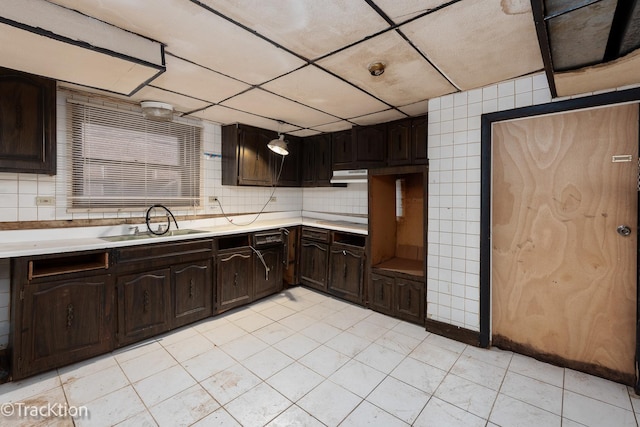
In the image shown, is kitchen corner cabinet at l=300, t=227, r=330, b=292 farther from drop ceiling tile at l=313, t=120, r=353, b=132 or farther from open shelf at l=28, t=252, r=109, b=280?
open shelf at l=28, t=252, r=109, b=280

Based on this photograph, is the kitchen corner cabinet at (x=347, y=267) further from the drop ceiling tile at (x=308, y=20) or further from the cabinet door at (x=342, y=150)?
the drop ceiling tile at (x=308, y=20)

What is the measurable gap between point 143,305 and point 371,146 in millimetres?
2912

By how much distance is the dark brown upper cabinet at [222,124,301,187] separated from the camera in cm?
363

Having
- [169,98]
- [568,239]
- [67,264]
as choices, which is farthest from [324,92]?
[67,264]

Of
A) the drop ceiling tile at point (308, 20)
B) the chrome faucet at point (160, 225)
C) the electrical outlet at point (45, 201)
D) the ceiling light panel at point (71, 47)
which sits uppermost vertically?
the drop ceiling tile at point (308, 20)

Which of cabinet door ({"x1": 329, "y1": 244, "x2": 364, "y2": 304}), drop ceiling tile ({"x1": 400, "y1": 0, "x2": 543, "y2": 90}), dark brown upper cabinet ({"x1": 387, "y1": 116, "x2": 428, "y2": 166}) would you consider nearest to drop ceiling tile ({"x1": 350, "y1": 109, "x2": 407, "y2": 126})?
dark brown upper cabinet ({"x1": 387, "y1": 116, "x2": 428, "y2": 166})

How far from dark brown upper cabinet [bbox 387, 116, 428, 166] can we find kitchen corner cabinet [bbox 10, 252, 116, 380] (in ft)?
9.78

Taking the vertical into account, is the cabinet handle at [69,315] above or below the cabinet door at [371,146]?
below

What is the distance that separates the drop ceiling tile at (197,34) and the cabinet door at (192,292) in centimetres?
186

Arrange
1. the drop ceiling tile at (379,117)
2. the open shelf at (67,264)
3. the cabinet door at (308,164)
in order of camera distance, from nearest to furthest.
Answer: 1. the open shelf at (67,264)
2. the drop ceiling tile at (379,117)
3. the cabinet door at (308,164)

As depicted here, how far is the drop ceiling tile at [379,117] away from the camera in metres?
3.16

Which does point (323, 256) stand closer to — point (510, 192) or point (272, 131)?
point (272, 131)

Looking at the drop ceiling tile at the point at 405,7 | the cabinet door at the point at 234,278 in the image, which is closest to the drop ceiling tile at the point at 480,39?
the drop ceiling tile at the point at 405,7

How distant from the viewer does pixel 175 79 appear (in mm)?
2332
